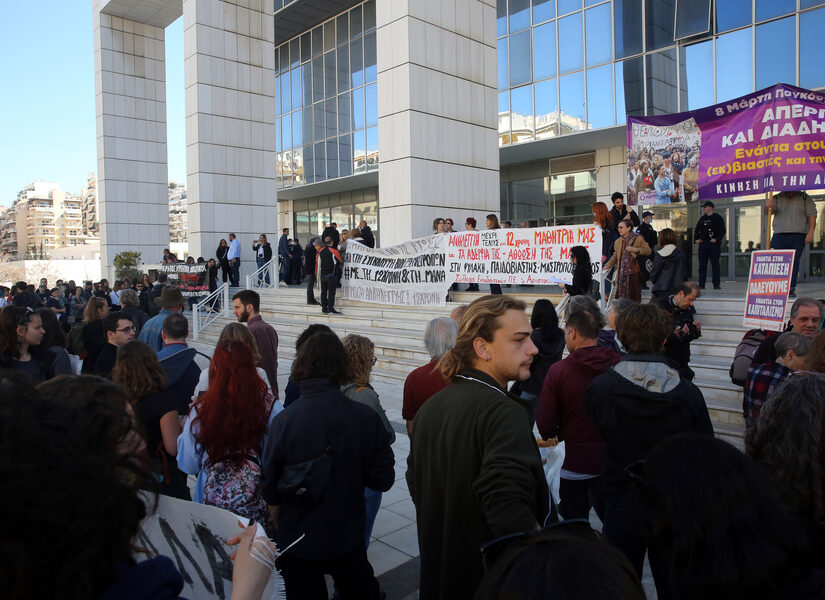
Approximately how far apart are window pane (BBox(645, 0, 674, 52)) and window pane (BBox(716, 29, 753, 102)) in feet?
5.06

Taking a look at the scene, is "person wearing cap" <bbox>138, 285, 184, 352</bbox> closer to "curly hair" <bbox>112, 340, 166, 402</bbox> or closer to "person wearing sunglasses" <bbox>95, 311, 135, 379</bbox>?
"person wearing sunglasses" <bbox>95, 311, 135, 379</bbox>

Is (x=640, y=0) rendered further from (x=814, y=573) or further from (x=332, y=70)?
(x=814, y=573)

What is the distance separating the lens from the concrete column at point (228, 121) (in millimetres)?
19828

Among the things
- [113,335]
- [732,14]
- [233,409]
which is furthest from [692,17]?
[233,409]

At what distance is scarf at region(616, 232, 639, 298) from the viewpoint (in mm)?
8570

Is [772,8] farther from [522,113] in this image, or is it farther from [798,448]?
[798,448]

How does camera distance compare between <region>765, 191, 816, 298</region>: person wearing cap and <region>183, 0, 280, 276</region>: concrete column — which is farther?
<region>183, 0, 280, 276</region>: concrete column

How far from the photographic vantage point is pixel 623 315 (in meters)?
3.27

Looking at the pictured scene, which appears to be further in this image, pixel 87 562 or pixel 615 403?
pixel 615 403

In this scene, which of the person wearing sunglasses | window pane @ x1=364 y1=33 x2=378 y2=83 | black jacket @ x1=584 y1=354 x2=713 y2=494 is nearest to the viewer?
black jacket @ x1=584 y1=354 x2=713 y2=494

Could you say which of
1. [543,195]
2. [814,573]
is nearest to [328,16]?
[543,195]

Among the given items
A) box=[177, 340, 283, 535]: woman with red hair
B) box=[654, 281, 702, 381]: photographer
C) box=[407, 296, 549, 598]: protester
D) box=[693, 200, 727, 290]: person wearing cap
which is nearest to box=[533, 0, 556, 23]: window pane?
box=[693, 200, 727, 290]: person wearing cap

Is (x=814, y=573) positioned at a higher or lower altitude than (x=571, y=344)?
lower

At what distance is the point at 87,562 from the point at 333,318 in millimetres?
12348
